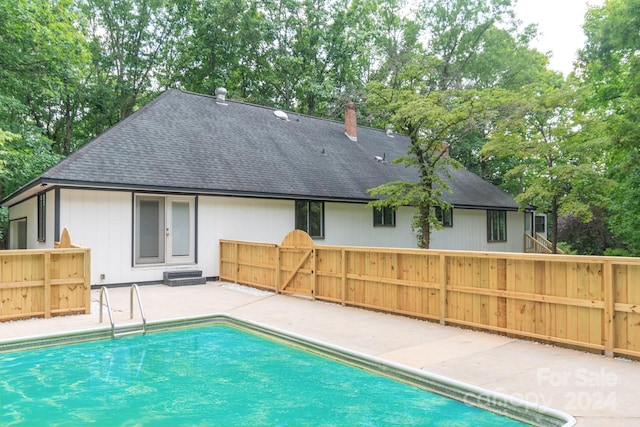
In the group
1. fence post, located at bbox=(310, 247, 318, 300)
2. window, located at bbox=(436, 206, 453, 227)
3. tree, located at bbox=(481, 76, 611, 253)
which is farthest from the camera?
window, located at bbox=(436, 206, 453, 227)

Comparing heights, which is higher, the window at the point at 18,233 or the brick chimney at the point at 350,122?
the brick chimney at the point at 350,122

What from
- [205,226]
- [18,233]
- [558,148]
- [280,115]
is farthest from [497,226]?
[18,233]

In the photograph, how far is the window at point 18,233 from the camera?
16.1 metres

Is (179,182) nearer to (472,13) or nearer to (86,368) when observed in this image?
(86,368)

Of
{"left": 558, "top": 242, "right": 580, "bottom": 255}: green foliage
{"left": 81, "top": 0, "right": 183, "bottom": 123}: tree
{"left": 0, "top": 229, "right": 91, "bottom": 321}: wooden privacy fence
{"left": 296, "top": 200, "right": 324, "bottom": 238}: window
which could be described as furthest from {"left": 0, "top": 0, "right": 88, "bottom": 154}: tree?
{"left": 558, "top": 242, "right": 580, "bottom": 255}: green foliage

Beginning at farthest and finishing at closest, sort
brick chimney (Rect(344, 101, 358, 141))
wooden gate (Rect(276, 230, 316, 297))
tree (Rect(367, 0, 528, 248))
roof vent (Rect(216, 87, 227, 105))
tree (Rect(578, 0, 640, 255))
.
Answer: brick chimney (Rect(344, 101, 358, 141)), roof vent (Rect(216, 87, 227, 105)), tree (Rect(367, 0, 528, 248)), tree (Rect(578, 0, 640, 255)), wooden gate (Rect(276, 230, 316, 297))

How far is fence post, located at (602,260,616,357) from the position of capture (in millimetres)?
5160

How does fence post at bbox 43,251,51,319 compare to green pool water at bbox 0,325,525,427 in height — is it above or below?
above

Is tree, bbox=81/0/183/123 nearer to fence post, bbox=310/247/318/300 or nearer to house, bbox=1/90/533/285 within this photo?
house, bbox=1/90/533/285

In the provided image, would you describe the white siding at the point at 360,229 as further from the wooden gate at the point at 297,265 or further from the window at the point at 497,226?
the window at the point at 497,226

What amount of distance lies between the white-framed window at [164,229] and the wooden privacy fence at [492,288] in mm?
3468

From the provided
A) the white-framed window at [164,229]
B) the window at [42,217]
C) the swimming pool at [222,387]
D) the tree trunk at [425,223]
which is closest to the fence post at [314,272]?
the swimming pool at [222,387]

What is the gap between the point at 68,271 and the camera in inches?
297

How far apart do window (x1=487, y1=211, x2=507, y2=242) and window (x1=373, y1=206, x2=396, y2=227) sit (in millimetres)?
6234
